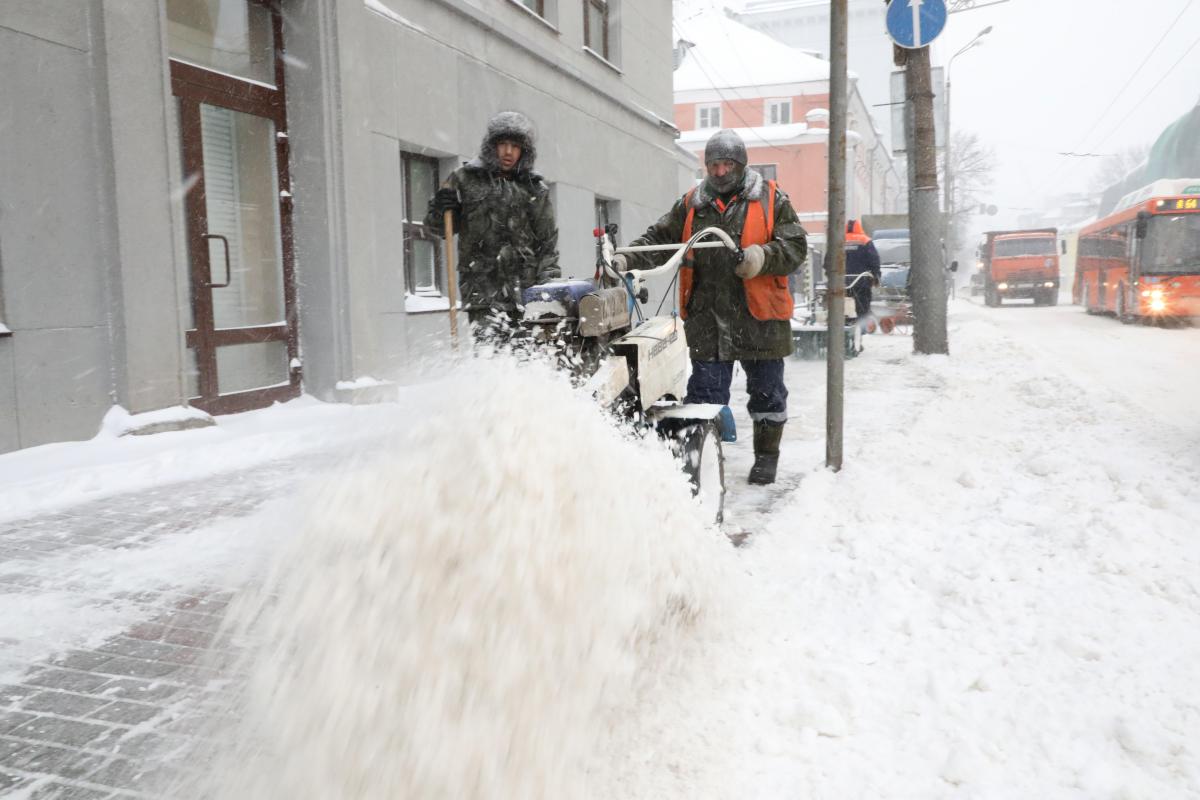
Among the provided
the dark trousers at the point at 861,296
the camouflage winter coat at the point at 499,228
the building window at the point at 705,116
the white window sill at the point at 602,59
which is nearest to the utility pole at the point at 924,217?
the dark trousers at the point at 861,296

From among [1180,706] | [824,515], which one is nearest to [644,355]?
[824,515]

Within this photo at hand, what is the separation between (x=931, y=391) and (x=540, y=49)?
685cm

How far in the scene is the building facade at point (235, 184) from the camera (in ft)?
18.9

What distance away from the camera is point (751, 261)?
15.2 feet

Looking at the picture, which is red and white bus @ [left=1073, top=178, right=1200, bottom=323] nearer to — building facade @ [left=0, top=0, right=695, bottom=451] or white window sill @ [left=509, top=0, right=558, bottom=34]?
building facade @ [left=0, top=0, right=695, bottom=451]

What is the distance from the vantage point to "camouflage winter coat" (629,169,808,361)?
198 inches

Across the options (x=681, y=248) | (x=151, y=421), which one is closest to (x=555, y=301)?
(x=681, y=248)

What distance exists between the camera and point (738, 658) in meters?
2.82

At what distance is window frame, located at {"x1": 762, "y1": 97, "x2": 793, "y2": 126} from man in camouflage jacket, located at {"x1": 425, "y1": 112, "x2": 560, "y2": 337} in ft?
154

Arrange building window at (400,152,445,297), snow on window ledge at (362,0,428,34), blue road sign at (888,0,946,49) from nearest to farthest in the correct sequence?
blue road sign at (888,0,946,49), snow on window ledge at (362,0,428,34), building window at (400,152,445,297)

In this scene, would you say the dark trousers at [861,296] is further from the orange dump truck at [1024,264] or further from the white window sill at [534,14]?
the orange dump truck at [1024,264]

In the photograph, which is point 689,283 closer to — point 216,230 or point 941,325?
point 216,230

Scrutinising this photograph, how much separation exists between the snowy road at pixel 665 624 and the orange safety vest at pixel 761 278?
1.05 m

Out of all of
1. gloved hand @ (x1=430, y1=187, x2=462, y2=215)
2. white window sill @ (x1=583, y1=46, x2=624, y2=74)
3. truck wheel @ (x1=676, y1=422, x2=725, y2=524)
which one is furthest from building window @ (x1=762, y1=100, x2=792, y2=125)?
truck wheel @ (x1=676, y1=422, x2=725, y2=524)
